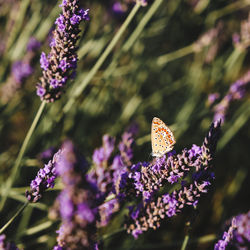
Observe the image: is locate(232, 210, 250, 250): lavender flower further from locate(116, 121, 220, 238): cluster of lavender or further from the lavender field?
locate(116, 121, 220, 238): cluster of lavender

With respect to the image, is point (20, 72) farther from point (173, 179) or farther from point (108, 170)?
point (173, 179)

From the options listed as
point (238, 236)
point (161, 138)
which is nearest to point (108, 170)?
point (161, 138)

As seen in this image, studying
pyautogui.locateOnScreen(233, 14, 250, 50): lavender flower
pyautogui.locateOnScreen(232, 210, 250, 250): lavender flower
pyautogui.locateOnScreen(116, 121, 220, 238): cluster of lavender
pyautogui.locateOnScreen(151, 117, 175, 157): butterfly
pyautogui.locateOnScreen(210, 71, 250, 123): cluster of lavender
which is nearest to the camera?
pyautogui.locateOnScreen(232, 210, 250, 250): lavender flower

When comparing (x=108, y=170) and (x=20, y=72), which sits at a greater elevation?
(x=20, y=72)

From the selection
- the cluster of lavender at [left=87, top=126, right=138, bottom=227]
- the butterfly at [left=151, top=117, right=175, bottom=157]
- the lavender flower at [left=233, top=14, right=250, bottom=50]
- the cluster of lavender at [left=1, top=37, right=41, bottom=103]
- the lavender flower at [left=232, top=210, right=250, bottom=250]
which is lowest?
the lavender flower at [left=232, top=210, right=250, bottom=250]

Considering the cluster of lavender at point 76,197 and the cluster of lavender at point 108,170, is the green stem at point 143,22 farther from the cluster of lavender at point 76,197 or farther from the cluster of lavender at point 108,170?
the cluster of lavender at point 76,197

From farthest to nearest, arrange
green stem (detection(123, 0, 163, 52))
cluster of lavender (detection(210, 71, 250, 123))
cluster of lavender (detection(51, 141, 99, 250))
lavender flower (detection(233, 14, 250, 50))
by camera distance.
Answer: lavender flower (detection(233, 14, 250, 50)) < cluster of lavender (detection(210, 71, 250, 123)) < green stem (detection(123, 0, 163, 52)) < cluster of lavender (detection(51, 141, 99, 250))

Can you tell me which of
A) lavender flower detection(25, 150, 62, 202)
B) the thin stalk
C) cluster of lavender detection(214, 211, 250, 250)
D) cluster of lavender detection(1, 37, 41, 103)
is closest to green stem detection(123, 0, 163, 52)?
the thin stalk
